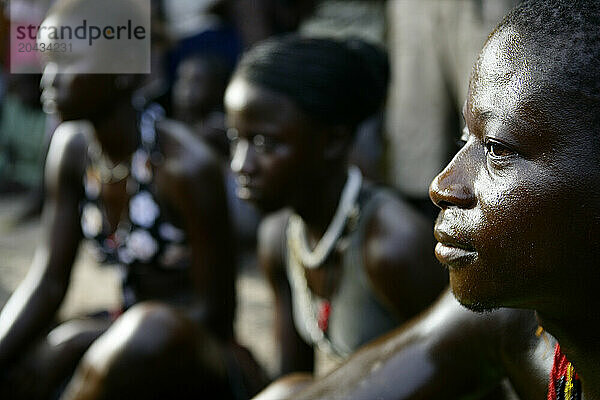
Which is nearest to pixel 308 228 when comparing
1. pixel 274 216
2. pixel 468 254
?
pixel 274 216

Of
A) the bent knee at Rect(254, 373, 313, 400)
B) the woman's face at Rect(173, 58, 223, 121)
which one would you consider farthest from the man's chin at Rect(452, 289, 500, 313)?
the woman's face at Rect(173, 58, 223, 121)

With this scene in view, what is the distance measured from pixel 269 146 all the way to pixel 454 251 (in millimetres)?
1205

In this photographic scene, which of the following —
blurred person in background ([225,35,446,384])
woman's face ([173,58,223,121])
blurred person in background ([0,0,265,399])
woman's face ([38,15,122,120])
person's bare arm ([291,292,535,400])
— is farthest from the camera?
woman's face ([173,58,223,121])

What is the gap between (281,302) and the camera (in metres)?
2.79

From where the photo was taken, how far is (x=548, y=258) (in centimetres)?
111

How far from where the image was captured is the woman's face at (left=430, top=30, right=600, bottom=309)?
3.54 ft

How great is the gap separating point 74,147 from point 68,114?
350 millimetres

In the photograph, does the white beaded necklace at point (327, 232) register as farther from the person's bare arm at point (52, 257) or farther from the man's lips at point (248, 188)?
the person's bare arm at point (52, 257)

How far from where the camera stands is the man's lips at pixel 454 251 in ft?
3.87

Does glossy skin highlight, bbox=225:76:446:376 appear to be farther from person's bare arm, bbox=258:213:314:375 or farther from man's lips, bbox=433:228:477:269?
man's lips, bbox=433:228:477:269

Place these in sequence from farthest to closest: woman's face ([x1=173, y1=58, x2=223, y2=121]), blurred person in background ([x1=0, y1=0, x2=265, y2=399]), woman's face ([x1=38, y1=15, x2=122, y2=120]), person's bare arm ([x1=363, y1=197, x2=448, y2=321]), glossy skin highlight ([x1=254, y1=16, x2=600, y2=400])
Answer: woman's face ([x1=173, y1=58, x2=223, y2=121]) → woman's face ([x1=38, y1=15, x2=122, y2=120]) → blurred person in background ([x1=0, y1=0, x2=265, y2=399]) → person's bare arm ([x1=363, y1=197, x2=448, y2=321]) → glossy skin highlight ([x1=254, y1=16, x2=600, y2=400])

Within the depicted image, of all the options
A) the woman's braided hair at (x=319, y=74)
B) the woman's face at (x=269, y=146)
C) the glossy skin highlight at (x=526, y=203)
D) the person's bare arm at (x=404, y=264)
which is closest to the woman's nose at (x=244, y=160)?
the woman's face at (x=269, y=146)

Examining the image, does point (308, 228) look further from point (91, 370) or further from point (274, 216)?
point (91, 370)

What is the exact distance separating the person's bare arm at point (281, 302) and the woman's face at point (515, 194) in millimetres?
1548
